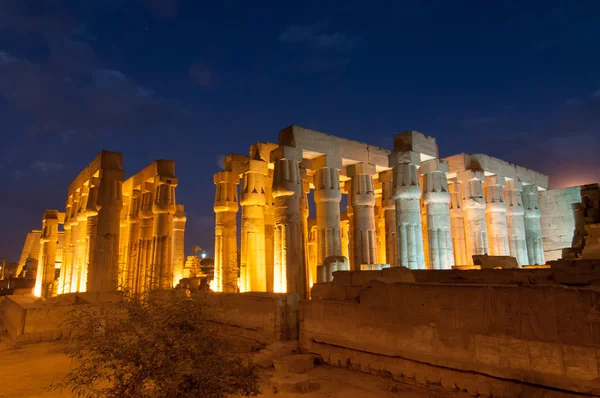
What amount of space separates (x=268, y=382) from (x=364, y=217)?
9.50 m

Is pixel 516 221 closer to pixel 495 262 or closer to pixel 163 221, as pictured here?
pixel 495 262

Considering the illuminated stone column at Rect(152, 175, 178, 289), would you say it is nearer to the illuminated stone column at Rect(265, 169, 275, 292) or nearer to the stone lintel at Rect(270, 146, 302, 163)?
the illuminated stone column at Rect(265, 169, 275, 292)

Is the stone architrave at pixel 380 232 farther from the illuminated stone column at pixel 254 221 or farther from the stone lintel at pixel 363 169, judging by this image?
the illuminated stone column at pixel 254 221

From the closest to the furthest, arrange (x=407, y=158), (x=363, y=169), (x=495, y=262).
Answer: (x=495, y=262) → (x=407, y=158) → (x=363, y=169)

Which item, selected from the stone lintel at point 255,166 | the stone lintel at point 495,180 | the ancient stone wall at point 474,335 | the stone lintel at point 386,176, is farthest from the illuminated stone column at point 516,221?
the ancient stone wall at point 474,335

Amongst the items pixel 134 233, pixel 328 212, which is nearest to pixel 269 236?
pixel 328 212

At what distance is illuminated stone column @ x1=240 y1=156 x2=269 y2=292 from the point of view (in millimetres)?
14328

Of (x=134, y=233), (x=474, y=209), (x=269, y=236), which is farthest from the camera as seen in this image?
(x=134, y=233)

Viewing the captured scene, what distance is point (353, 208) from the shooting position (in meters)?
15.7

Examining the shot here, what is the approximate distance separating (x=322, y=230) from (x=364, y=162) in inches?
131

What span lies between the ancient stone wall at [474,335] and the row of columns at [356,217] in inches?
238

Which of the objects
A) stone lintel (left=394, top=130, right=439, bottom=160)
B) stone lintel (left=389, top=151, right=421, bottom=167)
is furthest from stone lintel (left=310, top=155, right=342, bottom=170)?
stone lintel (left=394, top=130, right=439, bottom=160)

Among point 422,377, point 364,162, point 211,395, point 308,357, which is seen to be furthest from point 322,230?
point 211,395

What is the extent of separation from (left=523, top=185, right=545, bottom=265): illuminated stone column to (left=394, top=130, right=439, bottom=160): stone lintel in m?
7.79
